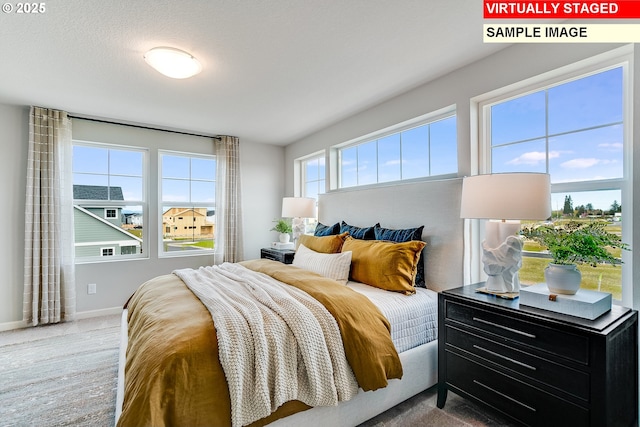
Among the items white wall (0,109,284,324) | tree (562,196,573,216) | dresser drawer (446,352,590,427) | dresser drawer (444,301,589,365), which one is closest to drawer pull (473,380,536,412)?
dresser drawer (446,352,590,427)

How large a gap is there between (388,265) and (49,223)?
3.69m

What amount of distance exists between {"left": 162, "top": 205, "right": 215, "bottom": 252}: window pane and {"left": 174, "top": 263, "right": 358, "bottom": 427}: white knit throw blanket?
288 centimetres

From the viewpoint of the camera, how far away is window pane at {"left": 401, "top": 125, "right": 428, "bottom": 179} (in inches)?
115

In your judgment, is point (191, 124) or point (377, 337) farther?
point (191, 124)

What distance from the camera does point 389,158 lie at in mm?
3283

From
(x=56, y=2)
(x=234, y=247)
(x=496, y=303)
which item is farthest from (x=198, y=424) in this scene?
(x=234, y=247)

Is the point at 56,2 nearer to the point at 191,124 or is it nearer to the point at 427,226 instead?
the point at 191,124

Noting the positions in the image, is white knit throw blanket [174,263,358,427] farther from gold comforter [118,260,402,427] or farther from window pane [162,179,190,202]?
window pane [162,179,190,202]

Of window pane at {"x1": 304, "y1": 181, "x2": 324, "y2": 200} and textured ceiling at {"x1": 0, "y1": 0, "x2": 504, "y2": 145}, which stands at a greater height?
textured ceiling at {"x1": 0, "y1": 0, "x2": 504, "y2": 145}

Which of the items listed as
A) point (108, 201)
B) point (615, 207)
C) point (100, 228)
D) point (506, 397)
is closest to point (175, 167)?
point (108, 201)

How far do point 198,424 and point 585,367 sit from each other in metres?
1.64

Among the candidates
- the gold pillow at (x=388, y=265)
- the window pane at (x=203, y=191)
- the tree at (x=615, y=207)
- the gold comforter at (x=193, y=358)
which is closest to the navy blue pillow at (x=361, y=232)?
the gold pillow at (x=388, y=265)

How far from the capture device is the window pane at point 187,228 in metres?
4.21

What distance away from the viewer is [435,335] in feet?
6.81
